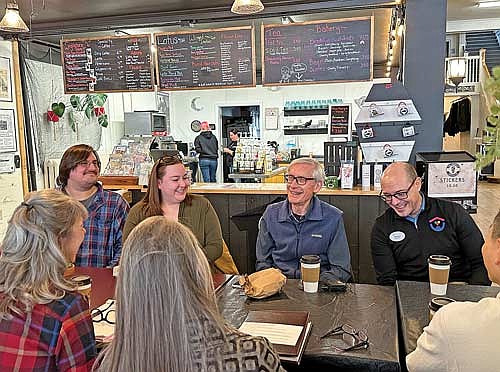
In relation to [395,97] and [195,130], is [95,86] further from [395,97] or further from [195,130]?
[195,130]

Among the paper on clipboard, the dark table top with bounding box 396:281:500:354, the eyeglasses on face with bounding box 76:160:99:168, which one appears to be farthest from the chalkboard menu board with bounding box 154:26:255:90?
the paper on clipboard

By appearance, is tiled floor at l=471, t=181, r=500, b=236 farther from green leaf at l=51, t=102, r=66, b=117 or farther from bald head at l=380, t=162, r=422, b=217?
green leaf at l=51, t=102, r=66, b=117

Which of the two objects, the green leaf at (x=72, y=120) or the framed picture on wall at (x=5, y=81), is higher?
the framed picture on wall at (x=5, y=81)

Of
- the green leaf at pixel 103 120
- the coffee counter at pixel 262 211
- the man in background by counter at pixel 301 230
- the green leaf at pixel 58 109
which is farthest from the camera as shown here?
the green leaf at pixel 103 120

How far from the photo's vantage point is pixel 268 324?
5.26ft

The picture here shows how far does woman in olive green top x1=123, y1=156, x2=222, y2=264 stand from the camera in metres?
2.75

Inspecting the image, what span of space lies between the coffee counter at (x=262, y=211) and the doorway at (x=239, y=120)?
5935 millimetres

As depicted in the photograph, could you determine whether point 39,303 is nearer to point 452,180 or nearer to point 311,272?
point 311,272

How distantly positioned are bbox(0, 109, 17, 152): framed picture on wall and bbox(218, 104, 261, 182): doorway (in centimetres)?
562

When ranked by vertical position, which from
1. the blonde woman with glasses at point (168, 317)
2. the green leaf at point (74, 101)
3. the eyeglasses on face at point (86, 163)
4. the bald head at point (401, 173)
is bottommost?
the blonde woman with glasses at point (168, 317)

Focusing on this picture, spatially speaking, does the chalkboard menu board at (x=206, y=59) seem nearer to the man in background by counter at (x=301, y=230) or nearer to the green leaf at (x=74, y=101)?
the man in background by counter at (x=301, y=230)

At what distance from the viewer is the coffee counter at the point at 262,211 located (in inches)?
141

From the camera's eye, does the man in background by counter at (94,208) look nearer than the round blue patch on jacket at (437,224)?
No

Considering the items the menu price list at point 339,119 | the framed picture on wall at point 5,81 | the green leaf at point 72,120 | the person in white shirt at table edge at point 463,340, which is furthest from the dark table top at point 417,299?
the green leaf at point 72,120
